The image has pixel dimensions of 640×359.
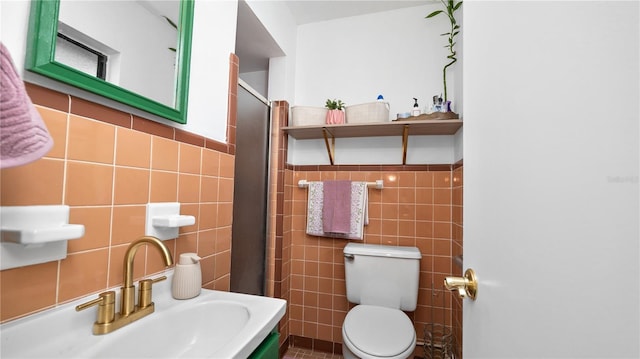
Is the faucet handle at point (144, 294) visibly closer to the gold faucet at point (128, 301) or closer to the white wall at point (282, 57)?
the gold faucet at point (128, 301)

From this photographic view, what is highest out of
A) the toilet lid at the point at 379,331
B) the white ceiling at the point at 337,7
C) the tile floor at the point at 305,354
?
the white ceiling at the point at 337,7

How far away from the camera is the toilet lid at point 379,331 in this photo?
1.20 metres

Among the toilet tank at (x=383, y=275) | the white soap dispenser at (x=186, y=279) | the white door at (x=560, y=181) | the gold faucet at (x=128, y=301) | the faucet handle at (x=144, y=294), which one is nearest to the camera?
the white door at (x=560, y=181)

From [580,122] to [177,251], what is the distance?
1.08 meters

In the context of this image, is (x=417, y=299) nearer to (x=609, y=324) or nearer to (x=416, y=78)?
(x=416, y=78)

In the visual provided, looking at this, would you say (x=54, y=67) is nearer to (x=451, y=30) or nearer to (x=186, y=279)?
(x=186, y=279)

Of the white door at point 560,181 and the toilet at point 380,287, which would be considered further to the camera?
the toilet at point 380,287

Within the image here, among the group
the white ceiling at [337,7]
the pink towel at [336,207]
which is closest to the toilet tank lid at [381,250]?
the pink towel at [336,207]

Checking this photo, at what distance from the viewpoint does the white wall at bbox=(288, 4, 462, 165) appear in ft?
5.95

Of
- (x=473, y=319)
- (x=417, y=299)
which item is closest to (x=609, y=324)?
(x=473, y=319)

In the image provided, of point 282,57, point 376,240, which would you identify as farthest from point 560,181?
point 282,57

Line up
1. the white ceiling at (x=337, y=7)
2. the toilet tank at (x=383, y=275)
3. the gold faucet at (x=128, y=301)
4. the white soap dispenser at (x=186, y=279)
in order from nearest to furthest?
1. the gold faucet at (x=128, y=301)
2. the white soap dispenser at (x=186, y=279)
3. the toilet tank at (x=383, y=275)
4. the white ceiling at (x=337, y=7)

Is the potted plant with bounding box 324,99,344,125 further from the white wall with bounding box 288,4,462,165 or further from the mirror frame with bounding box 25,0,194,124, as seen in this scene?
the mirror frame with bounding box 25,0,194,124

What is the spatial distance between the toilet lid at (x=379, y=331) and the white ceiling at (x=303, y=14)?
5.93 feet
